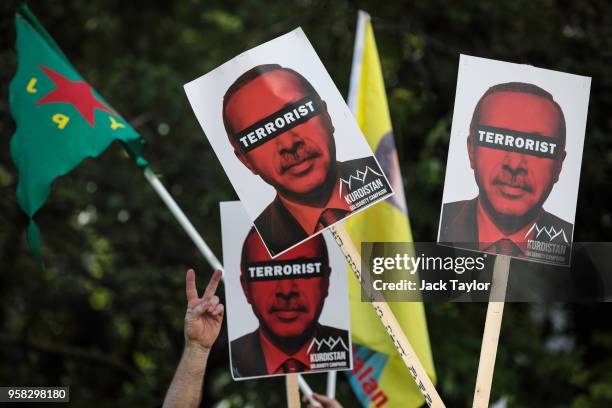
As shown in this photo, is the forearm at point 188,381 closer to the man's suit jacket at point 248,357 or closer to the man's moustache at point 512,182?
the man's suit jacket at point 248,357

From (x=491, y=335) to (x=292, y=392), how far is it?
835 millimetres

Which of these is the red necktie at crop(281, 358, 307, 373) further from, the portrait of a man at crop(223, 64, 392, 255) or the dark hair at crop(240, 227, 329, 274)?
the portrait of a man at crop(223, 64, 392, 255)

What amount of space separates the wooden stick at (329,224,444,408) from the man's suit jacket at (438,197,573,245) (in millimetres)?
331

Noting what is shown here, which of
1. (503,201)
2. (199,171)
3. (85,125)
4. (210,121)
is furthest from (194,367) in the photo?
(199,171)

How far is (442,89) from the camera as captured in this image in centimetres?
731

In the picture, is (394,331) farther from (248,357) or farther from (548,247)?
(248,357)

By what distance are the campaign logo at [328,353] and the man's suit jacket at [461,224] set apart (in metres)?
0.78

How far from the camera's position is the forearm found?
3029 millimetres

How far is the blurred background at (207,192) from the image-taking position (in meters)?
6.71

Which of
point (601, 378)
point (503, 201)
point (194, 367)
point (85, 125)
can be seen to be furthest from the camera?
point (601, 378)

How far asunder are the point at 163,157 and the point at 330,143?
4673mm

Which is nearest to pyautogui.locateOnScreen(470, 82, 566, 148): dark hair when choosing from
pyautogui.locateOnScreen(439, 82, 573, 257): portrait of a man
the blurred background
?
pyautogui.locateOnScreen(439, 82, 573, 257): portrait of a man

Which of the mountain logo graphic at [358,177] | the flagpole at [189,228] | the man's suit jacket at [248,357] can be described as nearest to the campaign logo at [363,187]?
the mountain logo graphic at [358,177]

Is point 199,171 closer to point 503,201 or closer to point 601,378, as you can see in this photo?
point 601,378
